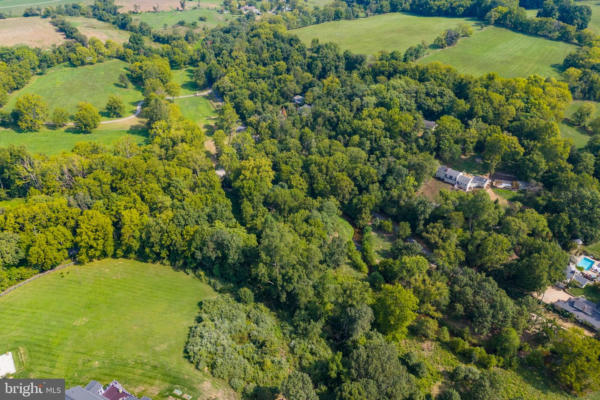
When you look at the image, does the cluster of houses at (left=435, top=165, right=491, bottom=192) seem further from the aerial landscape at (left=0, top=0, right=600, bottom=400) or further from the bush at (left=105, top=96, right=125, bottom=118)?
the bush at (left=105, top=96, right=125, bottom=118)

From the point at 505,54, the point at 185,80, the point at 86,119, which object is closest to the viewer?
the point at 86,119

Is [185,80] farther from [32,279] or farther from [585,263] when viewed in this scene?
[585,263]

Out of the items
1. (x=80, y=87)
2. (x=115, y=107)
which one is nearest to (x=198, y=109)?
(x=115, y=107)

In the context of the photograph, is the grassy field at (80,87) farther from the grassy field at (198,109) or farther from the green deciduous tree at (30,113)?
the grassy field at (198,109)

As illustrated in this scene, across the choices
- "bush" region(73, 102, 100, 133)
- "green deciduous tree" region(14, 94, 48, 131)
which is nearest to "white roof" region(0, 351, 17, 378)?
"bush" region(73, 102, 100, 133)

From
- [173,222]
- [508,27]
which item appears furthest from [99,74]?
[508,27]

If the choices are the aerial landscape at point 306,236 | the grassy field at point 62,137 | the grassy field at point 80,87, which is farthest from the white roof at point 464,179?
the grassy field at point 80,87
